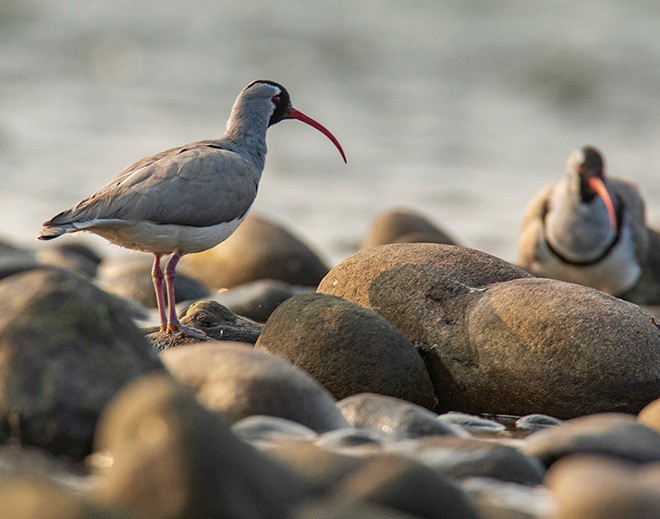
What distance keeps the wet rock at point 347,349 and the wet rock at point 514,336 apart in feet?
0.99

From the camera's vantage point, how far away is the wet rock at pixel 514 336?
6.14m

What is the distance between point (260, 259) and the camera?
10.6m

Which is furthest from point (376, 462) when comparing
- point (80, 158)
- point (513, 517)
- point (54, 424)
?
point (80, 158)

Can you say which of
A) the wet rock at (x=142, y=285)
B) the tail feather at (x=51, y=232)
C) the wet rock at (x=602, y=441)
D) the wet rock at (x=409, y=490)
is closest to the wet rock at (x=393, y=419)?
the wet rock at (x=602, y=441)

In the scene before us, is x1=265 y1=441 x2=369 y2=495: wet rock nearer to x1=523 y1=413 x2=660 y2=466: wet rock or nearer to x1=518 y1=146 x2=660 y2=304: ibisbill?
x1=523 y1=413 x2=660 y2=466: wet rock

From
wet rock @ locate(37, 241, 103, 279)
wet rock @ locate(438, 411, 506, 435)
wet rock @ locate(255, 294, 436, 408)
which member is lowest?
wet rock @ locate(37, 241, 103, 279)

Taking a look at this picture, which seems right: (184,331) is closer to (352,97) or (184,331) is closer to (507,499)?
(507,499)

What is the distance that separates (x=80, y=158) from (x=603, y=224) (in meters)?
7.84

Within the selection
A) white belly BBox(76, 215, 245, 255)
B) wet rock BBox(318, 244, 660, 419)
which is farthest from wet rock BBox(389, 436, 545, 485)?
white belly BBox(76, 215, 245, 255)

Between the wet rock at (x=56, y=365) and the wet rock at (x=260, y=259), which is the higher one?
the wet rock at (x=56, y=365)

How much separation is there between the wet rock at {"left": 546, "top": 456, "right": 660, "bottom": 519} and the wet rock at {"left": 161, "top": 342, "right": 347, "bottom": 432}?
172 centimetres

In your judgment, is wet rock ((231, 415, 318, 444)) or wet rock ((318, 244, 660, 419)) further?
wet rock ((318, 244, 660, 419))

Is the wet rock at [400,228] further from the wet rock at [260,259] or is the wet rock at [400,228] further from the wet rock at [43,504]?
the wet rock at [43,504]

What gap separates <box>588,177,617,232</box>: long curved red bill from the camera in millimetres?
10445
